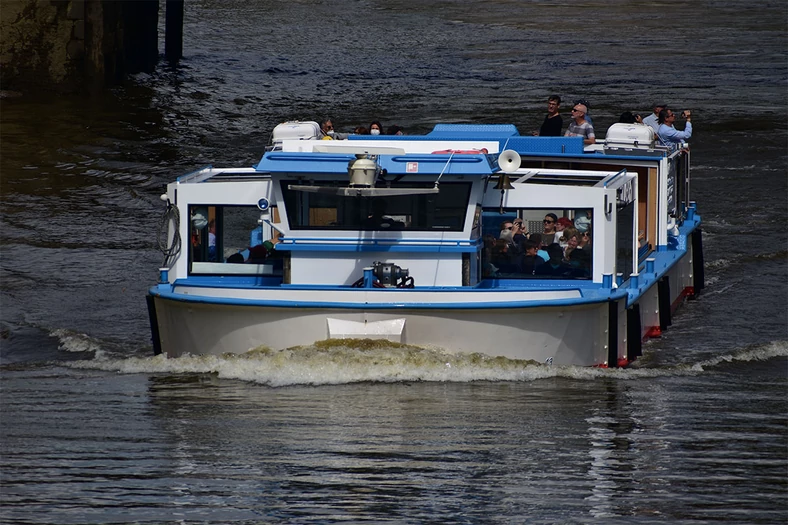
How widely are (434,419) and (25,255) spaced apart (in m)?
11.9

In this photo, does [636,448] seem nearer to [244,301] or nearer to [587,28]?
[244,301]

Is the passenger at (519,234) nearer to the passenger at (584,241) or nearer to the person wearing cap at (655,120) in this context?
the passenger at (584,241)

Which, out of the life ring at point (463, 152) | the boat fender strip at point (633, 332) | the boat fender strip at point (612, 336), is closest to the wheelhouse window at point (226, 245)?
the life ring at point (463, 152)

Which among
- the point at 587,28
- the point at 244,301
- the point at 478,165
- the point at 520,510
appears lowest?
the point at 520,510

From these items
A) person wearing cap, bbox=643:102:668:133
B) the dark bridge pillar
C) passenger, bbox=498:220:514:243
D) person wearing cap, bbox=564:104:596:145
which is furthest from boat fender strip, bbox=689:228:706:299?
the dark bridge pillar

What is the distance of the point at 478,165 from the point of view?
48.9 feet

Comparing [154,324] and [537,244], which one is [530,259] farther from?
[154,324]

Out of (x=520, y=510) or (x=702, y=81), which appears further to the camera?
(x=702, y=81)

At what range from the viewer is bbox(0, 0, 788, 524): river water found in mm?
10672

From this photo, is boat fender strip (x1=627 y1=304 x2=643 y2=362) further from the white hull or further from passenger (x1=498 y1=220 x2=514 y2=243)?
passenger (x1=498 y1=220 x2=514 y2=243)

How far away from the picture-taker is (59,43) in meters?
33.7

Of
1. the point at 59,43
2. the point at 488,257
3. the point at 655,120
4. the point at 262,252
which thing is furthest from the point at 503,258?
the point at 59,43

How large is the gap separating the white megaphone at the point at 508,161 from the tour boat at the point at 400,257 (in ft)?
0.08

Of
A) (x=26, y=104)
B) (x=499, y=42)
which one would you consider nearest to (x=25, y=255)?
(x=26, y=104)
